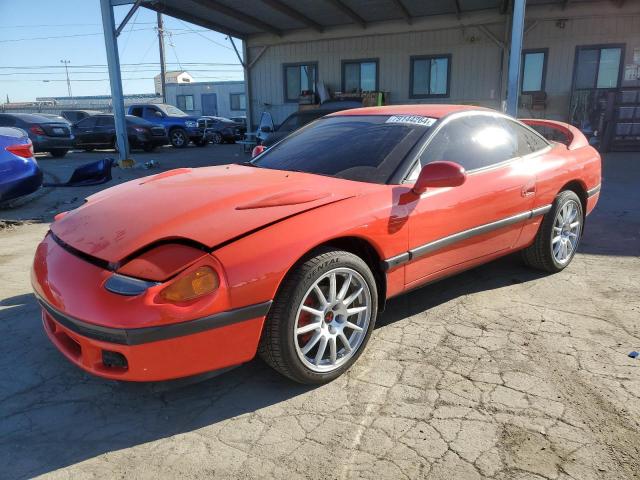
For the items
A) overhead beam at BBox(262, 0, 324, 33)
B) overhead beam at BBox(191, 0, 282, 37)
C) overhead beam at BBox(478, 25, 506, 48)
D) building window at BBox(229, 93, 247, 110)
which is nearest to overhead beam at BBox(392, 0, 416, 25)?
overhead beam at BBox(478, 25, 506, 48)

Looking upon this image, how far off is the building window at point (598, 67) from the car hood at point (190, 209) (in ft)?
43.0

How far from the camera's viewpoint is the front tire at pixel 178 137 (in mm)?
18844

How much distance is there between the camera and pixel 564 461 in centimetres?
194

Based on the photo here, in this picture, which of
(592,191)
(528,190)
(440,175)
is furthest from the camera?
(592,191)

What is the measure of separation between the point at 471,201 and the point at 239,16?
12.6m

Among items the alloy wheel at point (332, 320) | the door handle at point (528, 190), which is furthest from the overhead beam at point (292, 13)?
the alloy wheel at point (332, 320)

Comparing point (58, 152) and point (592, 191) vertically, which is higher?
point (592, 191)

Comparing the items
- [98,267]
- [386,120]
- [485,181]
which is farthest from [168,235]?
[485,181]

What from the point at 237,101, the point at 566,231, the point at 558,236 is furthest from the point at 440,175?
the point at 237,101

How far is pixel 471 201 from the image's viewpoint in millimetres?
3133

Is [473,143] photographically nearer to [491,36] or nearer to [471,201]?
[471,201]

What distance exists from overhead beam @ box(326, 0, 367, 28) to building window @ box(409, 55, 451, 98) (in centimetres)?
188

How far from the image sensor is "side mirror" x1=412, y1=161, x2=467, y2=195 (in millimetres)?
2688

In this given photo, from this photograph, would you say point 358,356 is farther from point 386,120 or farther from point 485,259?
point 386,120
